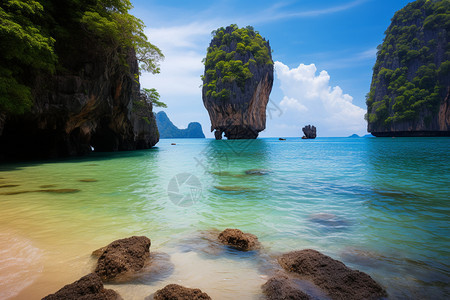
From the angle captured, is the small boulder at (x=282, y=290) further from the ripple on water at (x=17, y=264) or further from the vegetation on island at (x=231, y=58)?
the vegetation on island at (x=231, y=58)

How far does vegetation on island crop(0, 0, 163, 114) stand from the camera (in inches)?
426

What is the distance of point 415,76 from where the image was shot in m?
57.0

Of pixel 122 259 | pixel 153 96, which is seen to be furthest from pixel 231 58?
pixel 122 259

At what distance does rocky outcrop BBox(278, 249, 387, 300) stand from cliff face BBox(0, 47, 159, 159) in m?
17.3

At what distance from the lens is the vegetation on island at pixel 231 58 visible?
55.0 m

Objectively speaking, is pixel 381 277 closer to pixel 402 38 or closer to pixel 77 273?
pixel 77 273

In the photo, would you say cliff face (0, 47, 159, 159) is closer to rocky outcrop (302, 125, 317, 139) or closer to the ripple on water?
the ripple on water

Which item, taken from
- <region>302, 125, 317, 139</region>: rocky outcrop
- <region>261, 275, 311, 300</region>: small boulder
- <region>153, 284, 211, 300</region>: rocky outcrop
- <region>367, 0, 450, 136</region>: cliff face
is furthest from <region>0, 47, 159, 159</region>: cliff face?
<region>302, 125, 317, 139</region>: rocky outcrop

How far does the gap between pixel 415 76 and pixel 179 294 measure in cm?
7513

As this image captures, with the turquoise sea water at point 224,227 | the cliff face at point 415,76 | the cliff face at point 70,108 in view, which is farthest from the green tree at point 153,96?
the cliff face at point 415,76

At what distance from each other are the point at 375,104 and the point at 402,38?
1792 cm

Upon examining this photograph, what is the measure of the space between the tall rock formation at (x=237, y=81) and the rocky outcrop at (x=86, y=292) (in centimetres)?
5449

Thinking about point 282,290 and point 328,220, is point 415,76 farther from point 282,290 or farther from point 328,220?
point 282,290

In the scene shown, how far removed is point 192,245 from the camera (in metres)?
3.61
